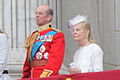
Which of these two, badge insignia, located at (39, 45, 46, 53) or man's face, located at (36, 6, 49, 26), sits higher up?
man's face, located at (36, 6, 49, 26)

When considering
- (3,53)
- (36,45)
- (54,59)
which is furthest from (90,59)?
(3,53)

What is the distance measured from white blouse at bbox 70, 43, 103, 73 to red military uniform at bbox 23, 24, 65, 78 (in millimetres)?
286

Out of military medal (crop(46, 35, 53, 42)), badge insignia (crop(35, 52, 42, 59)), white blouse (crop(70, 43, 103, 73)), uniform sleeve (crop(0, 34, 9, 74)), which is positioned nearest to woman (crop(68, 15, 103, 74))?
white blouse (crop(70, 43, 103, 73))

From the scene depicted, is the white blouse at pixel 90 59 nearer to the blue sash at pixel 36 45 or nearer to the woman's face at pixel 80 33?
the woman's face at pixel 80 33

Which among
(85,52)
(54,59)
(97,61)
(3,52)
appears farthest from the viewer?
(3,52)

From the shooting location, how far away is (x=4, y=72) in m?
4.51

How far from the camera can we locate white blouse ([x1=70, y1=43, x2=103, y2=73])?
387 cm

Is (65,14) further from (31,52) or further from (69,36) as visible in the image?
(31,52)

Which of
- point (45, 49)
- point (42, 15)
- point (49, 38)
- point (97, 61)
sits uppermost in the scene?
point (42, 15)

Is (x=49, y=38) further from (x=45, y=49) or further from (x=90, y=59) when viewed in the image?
(x=90, y=59)

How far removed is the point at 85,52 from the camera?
3.96 metres

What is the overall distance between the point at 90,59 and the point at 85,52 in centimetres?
10

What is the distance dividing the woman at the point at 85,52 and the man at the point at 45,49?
0.23 meters

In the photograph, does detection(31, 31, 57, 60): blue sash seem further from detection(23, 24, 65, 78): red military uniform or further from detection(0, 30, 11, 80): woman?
detection(0, 30, 11, 80): woman
